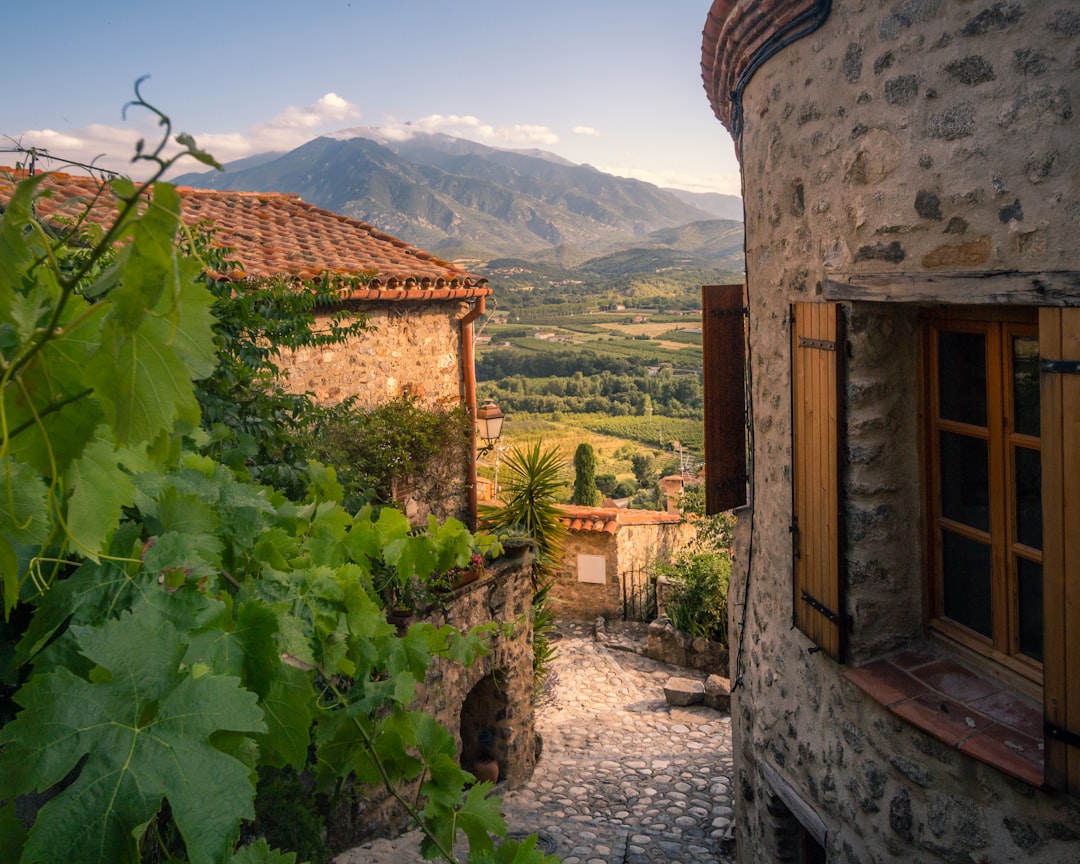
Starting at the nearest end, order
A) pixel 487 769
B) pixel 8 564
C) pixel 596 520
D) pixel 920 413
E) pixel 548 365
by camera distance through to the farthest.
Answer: pixel 8 564
pixel 920 413
pixel 487 769
pixel 596 520
pixel 548 365

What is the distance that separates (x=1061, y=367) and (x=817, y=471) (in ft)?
3.90

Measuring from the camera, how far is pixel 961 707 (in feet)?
8.93

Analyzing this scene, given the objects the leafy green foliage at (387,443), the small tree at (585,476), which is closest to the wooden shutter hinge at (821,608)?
the leafy green foliage at (387,443)

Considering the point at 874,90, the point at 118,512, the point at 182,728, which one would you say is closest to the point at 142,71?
the point at 118,512

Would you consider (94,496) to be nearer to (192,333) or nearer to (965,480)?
(192,333)

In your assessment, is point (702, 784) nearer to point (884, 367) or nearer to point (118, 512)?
point (884, 367)

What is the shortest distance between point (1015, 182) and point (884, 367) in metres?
0.83

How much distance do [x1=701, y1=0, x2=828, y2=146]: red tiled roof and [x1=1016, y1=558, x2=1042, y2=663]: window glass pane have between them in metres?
2.06

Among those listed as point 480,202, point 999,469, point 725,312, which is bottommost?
point 999,469

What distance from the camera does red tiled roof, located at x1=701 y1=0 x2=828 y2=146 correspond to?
3.15 m

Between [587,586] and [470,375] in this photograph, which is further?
[587,586]

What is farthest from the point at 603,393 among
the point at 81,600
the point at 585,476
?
the point at 81,600

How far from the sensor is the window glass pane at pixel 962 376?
276 centimetres

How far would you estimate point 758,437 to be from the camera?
412cm
